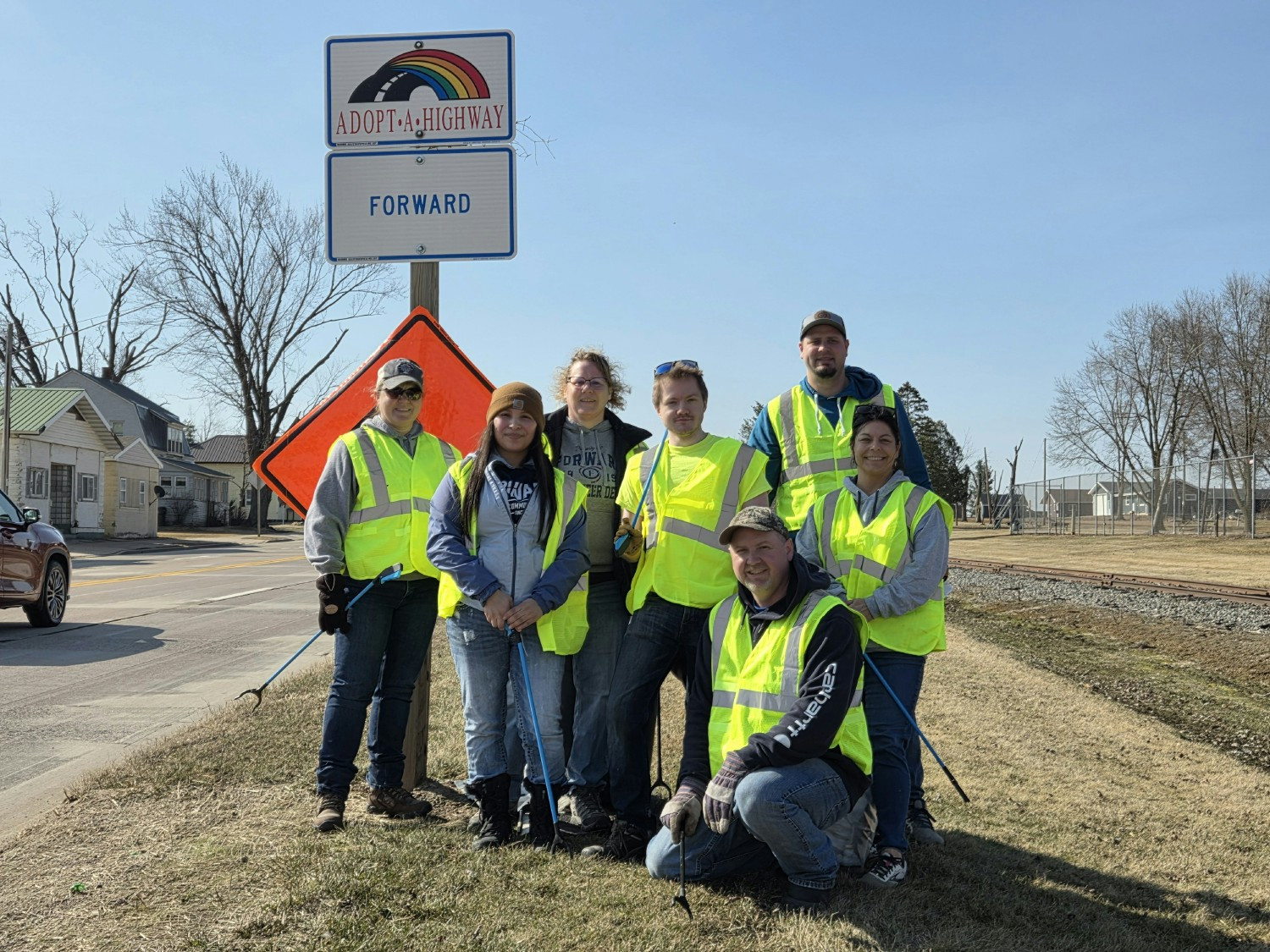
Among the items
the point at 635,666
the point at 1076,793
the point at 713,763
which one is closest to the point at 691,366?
the point at 635,666

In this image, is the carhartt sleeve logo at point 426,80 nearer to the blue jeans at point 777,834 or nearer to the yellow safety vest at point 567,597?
the yellow safety vest at point 567,597

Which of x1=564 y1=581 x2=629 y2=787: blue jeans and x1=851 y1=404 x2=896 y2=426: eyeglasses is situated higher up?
x1=851 y1=404 x2=896 y2=426: eyeglasses

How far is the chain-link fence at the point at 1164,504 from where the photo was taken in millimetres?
38281

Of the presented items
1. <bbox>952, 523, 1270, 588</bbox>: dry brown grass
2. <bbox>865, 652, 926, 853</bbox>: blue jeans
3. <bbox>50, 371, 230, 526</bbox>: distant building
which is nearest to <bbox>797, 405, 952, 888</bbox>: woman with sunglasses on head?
<bbox>865, 652, 926, 853</bbox>: blue jeans

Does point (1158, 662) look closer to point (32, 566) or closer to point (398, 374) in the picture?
point (398, 374)

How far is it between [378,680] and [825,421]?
7.58ft

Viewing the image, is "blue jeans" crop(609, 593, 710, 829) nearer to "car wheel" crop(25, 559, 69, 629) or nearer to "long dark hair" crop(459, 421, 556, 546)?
"long dark hair" crop(459, 421, 556, 546)

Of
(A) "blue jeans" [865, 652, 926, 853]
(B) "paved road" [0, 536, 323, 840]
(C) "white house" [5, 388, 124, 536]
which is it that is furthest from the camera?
(C) "white house" [5, 388, 124, 536]

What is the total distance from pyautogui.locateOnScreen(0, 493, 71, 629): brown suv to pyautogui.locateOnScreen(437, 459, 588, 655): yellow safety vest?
29.6ft

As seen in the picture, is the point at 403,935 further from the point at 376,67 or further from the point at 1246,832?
the point at 376,67

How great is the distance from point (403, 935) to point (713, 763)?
1.25 metres

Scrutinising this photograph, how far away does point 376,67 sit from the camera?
17.8ft

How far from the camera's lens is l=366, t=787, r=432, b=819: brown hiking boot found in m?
4.68

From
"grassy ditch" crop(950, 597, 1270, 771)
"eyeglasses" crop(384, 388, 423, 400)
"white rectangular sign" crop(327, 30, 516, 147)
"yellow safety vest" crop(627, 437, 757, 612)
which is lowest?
"grassy ditch" crop(950, 597, 1270, 771)
